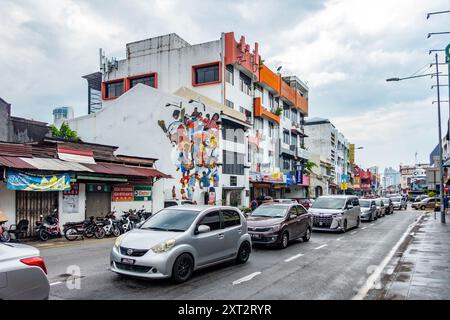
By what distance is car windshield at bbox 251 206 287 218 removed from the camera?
14.4 meters

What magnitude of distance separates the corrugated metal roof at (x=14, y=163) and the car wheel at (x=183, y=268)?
9.85 meters

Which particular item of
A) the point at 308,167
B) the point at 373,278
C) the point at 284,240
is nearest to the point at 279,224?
the point at 284,240

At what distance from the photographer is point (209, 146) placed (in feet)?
101

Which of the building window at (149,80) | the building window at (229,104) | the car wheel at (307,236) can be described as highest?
the building window at (149,80)

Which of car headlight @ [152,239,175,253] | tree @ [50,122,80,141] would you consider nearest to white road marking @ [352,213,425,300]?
car headlight @ [152,239,175,253]

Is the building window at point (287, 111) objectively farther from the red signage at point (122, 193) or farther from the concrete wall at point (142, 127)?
the red signage at point (122, 193)

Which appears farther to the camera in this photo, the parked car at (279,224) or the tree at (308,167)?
the tree at (308,167)

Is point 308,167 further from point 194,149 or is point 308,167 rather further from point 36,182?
point 36,182

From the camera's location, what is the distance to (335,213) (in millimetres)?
18812

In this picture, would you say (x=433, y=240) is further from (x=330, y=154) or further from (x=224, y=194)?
(x=330, y=154)

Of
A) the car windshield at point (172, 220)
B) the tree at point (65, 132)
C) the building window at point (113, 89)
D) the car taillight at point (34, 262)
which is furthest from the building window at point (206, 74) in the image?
the car taillight at point (34, 262)

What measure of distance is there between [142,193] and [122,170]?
3.05 meters

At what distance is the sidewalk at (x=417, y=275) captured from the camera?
725 cm

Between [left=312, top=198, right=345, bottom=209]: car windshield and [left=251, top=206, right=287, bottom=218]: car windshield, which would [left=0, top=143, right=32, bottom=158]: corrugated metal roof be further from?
[left=312, top=198, right=345, bottom=209]: car windshield
